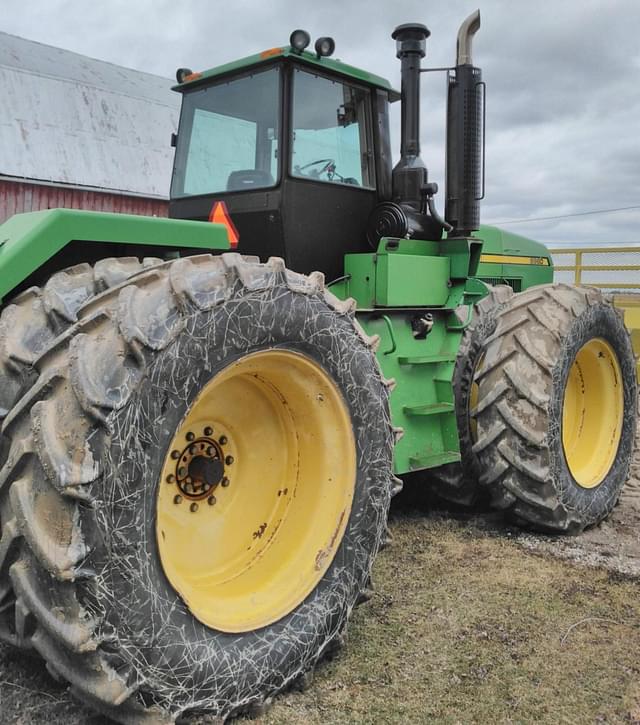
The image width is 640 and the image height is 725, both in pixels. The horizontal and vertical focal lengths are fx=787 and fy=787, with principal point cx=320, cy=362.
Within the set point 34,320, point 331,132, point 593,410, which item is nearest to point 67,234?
point 34,320

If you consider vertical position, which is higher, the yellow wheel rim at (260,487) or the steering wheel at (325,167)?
the steering wheel at (325,167)

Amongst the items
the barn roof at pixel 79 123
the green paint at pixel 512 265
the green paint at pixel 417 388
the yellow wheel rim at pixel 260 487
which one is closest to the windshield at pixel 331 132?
the green paint at pixel 417 388

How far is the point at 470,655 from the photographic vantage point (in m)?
2.97

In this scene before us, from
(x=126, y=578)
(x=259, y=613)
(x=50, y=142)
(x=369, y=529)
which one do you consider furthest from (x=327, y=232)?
(x=50, y=142)

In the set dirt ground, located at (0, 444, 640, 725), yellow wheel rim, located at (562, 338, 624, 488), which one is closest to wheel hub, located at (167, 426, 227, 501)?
dirt ground, located at (0, 444, 640, 725)

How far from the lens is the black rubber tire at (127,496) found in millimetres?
2062

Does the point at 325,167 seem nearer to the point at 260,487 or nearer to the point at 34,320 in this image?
the point at 260,487

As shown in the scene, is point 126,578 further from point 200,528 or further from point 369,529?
point 369,529

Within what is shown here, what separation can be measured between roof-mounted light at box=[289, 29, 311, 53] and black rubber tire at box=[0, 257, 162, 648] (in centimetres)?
153

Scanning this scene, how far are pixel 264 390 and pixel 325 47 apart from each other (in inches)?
73.1

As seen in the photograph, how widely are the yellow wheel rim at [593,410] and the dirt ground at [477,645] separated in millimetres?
666

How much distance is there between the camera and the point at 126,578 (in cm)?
214

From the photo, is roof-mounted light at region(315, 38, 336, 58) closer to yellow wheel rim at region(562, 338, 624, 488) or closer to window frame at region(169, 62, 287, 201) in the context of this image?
window frame at region(169, 62, 287, 201)

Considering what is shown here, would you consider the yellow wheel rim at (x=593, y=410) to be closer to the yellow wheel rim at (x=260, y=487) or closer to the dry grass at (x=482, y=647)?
the dry grass at (x=482, y=647)
